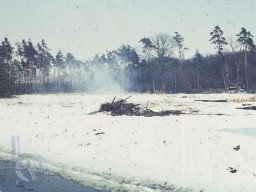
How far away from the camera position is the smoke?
116250 millimetres

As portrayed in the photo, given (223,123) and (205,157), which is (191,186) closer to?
(205,157)

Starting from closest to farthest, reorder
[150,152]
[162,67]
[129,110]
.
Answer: [150,152] < [129,110] < [162,67]

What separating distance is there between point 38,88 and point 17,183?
10182cm

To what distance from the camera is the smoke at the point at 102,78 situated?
381 feet

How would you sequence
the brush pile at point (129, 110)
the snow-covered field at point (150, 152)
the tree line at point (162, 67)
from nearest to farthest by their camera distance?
the snow-covered field at point (150, 152), the brush pile at point (129, 110), the tree line at point (162, 67)

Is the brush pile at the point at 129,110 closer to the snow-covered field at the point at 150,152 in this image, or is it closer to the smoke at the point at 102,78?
the snow-covered field at the point at 150,152

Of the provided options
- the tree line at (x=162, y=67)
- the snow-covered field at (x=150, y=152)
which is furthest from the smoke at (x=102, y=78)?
the snow-covered field at (x=150, y=152)

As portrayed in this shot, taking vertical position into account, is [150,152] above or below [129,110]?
below

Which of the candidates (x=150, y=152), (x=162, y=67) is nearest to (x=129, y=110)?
(x=150, y=152)

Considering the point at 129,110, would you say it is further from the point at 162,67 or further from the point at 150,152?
the point at 162,67

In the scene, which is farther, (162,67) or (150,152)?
(162,67)

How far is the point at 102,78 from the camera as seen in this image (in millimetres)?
126500

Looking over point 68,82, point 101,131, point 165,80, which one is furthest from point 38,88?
point 101,131

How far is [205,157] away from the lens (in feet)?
38.8
